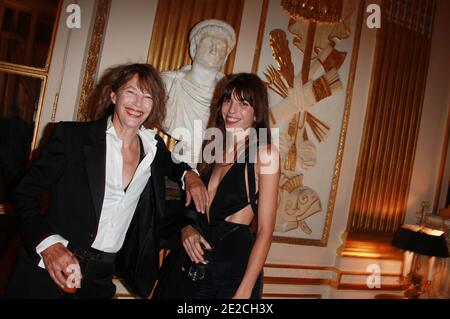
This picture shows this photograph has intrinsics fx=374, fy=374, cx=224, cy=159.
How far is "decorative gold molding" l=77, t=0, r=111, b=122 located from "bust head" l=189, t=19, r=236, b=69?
24.9 inches

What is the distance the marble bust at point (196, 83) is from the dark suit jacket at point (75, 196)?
3.60 ft

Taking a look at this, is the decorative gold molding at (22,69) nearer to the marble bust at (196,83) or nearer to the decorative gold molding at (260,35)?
the marble bust at (196,83)

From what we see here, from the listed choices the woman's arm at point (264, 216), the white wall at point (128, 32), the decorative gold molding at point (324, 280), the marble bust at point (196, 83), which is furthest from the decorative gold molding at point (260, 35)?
the decorative gold molding at point (324, 280)

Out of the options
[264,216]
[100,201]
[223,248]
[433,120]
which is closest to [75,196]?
[100,201]

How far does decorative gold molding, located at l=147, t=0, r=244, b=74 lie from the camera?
9.16 ft

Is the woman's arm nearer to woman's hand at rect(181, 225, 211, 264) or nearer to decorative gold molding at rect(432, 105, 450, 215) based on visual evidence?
woman's hand at rect(181, 225, 211, 264)

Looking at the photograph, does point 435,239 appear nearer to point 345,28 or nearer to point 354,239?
point 354,239

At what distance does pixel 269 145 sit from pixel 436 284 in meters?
3.04

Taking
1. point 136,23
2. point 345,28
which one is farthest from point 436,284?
point 136,23

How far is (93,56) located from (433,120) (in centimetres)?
351

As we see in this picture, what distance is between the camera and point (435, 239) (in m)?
3.39

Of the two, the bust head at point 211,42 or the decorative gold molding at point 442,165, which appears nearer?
the bust head at point 211,42

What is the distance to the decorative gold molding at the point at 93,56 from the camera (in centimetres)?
261


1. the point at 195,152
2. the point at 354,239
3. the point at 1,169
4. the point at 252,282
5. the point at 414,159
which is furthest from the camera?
the point at 414,159
